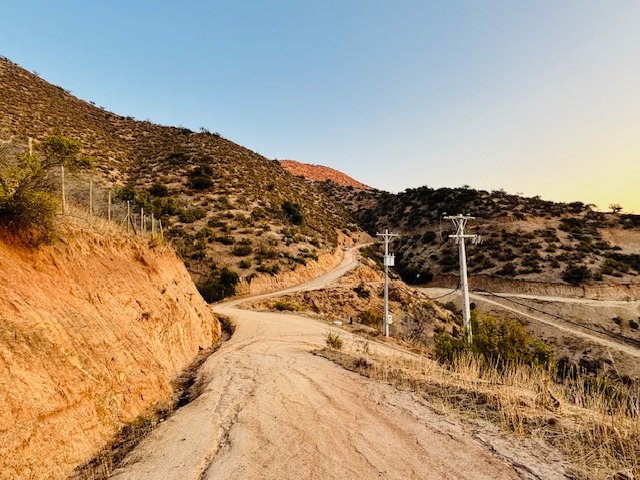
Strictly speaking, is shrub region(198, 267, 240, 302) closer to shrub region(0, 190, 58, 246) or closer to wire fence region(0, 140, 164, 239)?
wire fence region(0, 140, 164, 239)

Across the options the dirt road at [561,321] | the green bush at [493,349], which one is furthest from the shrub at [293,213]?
the green bush at [493,349]

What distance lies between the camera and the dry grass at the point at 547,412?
15.3ft

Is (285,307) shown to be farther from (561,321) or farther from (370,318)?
(561,321)

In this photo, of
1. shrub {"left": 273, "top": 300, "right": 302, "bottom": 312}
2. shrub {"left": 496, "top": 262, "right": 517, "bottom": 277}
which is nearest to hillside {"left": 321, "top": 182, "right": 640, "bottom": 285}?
shrub {"left": 496, "top": 262, "right": 517, "bottom": 277}

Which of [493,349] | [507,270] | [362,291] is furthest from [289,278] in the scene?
[507,270]

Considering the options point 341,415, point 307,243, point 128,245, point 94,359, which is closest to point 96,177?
point 307,243

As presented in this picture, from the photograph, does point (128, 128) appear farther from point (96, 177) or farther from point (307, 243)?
point (307, 243)

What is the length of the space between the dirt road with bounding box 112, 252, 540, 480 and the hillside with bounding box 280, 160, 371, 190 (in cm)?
13145

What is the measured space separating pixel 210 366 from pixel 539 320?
37.0 m

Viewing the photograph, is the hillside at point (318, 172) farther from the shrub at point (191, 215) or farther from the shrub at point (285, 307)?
the shrub at point (285, 307)

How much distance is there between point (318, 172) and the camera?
145 m

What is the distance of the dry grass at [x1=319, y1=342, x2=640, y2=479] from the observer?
466 centimetres

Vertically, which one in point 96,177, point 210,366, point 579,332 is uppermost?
point 96,177

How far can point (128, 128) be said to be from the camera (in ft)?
240
